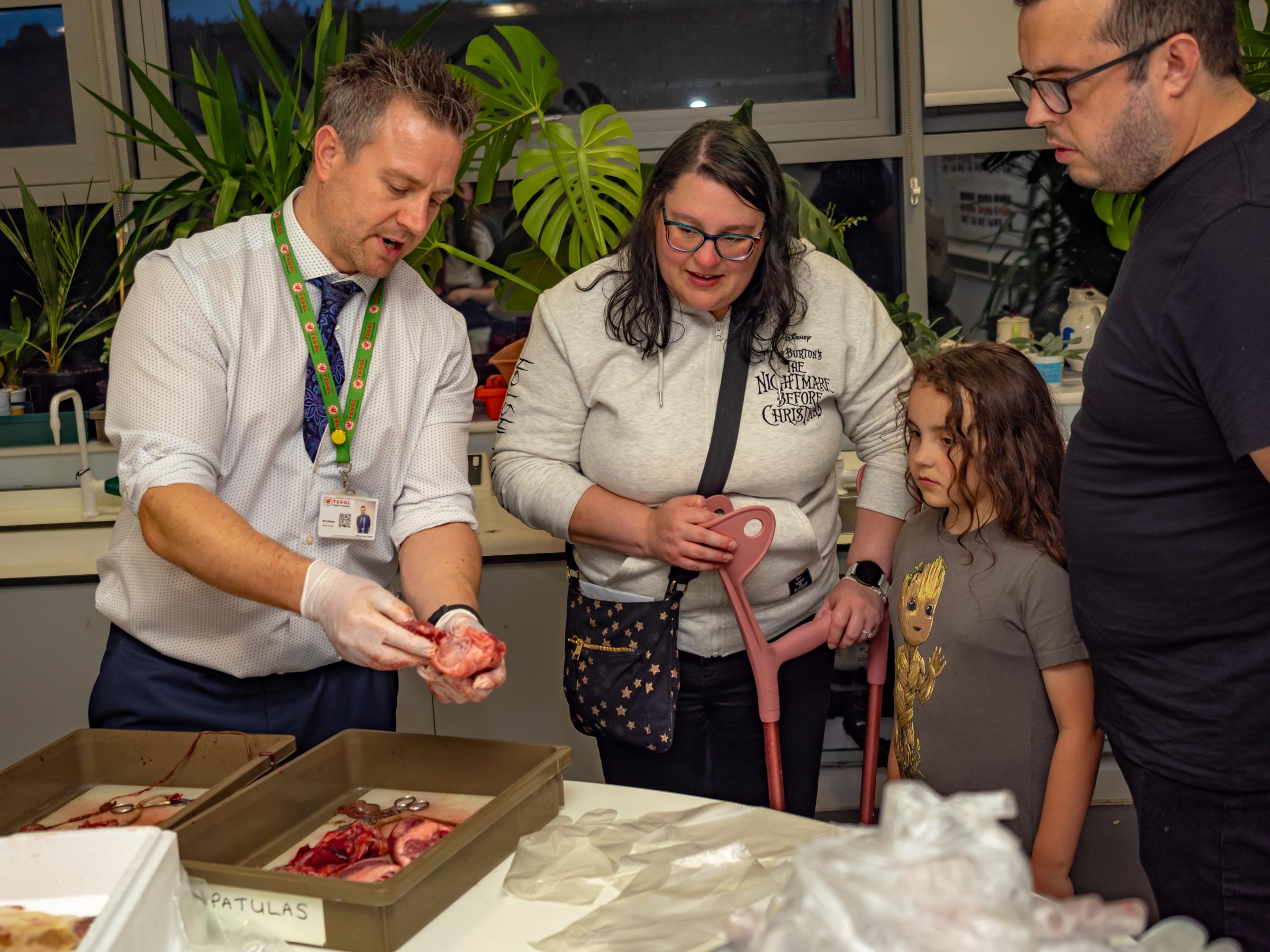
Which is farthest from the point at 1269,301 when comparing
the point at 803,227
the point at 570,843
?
the point at 803,227

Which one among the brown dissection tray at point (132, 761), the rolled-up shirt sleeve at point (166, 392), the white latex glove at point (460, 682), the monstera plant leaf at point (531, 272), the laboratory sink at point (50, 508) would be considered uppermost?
the monstera plant leaf at point (531, 272)

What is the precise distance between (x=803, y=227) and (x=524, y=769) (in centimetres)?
190

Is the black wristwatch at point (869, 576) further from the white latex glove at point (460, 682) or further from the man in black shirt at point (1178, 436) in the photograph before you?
the white latex glove at point (460, 682)

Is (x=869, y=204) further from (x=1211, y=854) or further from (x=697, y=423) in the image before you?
(x=1211, y=854)

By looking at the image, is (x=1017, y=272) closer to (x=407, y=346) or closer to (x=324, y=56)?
(x=324, y=56)

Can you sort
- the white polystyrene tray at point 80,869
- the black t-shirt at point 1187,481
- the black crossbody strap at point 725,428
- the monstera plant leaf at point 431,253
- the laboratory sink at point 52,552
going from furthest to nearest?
the monstera plant leaf at point 431,253
the laboratory sink at point 52,552
the black crossbody strap at point 725,428
the black t-shirt at point 1187,481
the white polystyrene tray at point 80,869

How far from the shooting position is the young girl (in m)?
1.63

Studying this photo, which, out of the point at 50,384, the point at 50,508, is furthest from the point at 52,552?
the point at 50,384

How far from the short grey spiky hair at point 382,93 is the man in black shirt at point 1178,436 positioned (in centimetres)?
75

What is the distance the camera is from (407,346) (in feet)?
5.62

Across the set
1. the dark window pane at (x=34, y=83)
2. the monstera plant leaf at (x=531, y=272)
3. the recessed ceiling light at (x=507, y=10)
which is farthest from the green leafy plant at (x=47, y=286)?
the recessed ceiling light at (x=507, y=10)

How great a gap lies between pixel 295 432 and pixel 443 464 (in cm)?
22

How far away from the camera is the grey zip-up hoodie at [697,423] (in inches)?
71.9

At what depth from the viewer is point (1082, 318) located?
11.2 feet
